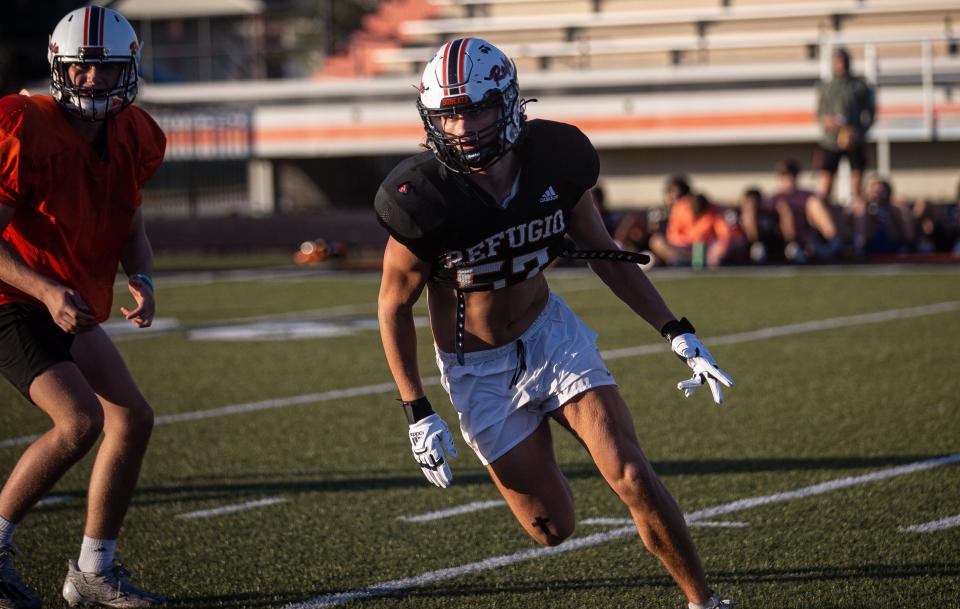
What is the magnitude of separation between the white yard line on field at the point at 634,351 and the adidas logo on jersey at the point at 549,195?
4.14m

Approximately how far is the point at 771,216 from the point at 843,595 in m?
12.1

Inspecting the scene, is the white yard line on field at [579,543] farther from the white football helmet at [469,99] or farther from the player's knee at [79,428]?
the white football helmet at [469,99]

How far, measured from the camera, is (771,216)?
52.8ft

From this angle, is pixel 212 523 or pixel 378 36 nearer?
pixel 212 523

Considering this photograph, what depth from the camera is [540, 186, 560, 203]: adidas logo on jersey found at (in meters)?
4.21

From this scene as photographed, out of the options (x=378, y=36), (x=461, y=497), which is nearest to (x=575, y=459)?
(x=461, y=497)

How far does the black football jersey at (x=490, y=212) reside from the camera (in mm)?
4070

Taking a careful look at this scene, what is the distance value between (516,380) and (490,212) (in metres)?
0.53

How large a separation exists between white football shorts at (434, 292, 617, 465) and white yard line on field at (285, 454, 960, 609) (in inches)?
25.5

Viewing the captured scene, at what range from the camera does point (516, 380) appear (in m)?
4.29

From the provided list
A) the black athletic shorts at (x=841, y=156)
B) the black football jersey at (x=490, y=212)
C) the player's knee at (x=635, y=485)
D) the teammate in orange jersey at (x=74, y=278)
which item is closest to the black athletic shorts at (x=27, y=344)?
the teammate in orange jersey at (x=74, y=278)

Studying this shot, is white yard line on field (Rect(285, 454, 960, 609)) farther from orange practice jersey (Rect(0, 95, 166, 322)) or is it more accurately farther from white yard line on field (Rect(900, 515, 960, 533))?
orange practice jersey (Rect(0, 95, 166, 322))

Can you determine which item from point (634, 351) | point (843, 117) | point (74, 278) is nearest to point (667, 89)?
point (843, 117)

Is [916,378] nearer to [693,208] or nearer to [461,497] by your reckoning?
[461,497]
